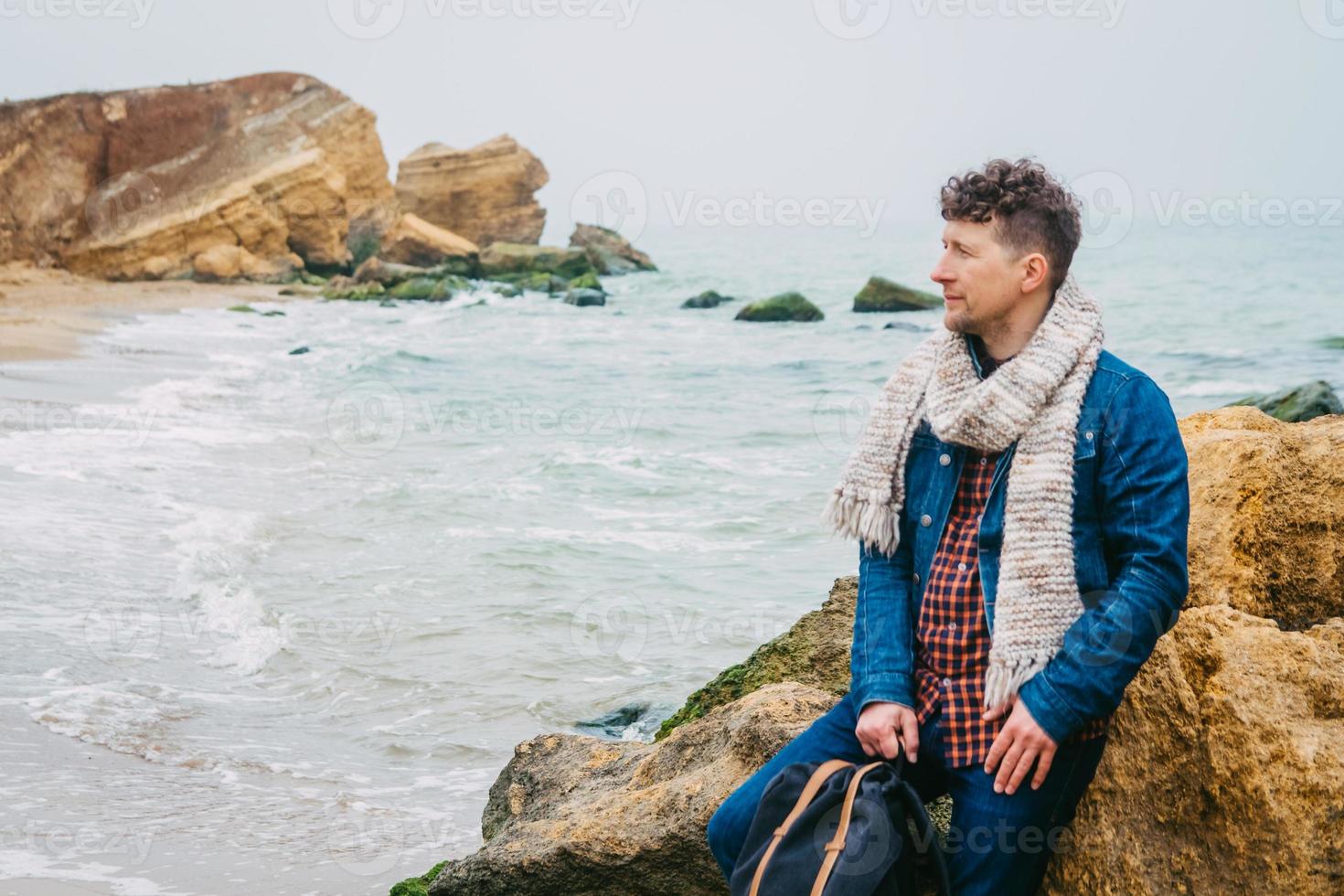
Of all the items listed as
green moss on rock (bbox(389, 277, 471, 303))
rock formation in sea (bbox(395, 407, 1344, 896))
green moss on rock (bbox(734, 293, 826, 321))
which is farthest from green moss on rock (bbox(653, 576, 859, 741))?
green moss on rock (bbox(389, 277, 471, 303))

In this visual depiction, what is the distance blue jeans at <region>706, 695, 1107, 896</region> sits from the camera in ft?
8.48

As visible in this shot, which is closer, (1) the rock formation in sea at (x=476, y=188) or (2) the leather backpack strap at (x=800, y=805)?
(2) the leather backpack strap at (x=800, y=805)

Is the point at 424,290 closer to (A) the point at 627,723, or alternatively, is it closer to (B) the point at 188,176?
(B) the point at 188,176

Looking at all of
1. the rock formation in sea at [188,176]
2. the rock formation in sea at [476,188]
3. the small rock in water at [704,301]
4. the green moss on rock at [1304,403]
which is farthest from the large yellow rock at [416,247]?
the green moss on rock at [1304,403]

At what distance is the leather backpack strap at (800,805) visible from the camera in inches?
102

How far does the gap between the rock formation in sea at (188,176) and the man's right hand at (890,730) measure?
3937 centimetres

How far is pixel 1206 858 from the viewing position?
105 inches

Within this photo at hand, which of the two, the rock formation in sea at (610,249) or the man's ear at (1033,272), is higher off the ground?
the man's ear at (1033,272)

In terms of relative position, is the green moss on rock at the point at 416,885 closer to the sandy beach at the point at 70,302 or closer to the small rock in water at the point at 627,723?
the small rock in water at the point at 627,723

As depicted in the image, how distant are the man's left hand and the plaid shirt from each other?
0.29ft

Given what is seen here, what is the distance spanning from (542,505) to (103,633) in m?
4.96

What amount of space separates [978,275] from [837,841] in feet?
3.91

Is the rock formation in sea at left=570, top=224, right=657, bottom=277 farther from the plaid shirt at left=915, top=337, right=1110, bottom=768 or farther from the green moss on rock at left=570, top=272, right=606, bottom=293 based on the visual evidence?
the plaid shirt at left=915, top=337, right=1110, bottom=768

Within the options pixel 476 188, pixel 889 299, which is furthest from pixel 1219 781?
pixel 476 188
